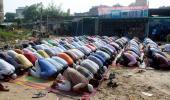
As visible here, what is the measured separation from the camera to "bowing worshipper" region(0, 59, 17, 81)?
51.6 feet

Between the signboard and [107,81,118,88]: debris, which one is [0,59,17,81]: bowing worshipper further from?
the signboard

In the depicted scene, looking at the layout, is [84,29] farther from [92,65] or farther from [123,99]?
[123,99]

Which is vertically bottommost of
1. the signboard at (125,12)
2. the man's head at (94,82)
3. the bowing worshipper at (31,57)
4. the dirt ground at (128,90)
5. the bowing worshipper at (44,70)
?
the dirt ground at (128,90)

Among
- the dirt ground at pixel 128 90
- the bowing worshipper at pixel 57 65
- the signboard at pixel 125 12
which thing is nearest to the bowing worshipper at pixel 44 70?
the bowing worshipper at pixel 57 65

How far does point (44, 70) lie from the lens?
1678 cm

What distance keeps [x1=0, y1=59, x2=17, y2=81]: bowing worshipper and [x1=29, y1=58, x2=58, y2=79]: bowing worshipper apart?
1.20 meters

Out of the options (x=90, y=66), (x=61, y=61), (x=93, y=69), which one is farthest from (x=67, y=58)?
(x=93, y=69)

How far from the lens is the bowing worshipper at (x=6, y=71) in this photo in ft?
51.6

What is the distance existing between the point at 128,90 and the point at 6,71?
18.5ft

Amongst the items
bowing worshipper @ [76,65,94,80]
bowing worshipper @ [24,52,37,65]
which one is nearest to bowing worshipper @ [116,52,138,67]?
bowing worshipper @ [24,52,37,65]

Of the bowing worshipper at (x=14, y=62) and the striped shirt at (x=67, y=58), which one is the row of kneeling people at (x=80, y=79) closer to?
the striped shirt at (x=67, y=58)

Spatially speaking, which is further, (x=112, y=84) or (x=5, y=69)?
(x=5, y=69)

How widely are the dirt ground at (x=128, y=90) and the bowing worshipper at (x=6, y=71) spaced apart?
712 millimetres

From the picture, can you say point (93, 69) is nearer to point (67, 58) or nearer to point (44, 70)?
point (44, 70)
